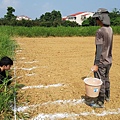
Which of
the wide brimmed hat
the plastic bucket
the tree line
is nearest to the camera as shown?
the plastic bucket

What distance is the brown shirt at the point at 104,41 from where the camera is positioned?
9.39 ft

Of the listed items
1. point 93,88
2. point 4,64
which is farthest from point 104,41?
point 4,64

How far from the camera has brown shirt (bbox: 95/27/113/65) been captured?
9.39 ft

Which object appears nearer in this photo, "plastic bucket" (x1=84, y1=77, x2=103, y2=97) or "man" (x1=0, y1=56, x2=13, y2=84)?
"plastic bucket" (x1=84, y1=77, x2=103, y2=97)

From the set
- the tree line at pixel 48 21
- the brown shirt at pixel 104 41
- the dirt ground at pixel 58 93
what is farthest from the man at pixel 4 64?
the tree line at pixel 48 21

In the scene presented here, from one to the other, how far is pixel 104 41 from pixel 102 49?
0.14 m

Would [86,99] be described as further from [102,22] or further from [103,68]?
[102,22]

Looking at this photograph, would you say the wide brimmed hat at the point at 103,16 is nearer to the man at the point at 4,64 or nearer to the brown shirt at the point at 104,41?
the brown shirt at the point at 104,41

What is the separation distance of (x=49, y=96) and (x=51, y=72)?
1.61 metres

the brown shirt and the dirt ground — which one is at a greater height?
the brown shirt

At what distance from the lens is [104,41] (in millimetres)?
2900

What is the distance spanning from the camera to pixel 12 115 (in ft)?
8.93

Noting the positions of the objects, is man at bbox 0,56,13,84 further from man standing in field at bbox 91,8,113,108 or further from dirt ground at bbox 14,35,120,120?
man standing in field at bbox 91,8,113,108

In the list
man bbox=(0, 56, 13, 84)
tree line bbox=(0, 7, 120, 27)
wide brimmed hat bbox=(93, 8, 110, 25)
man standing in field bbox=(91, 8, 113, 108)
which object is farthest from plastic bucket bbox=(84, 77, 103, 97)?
tree line bbox=(0, 7, 120, 27)
